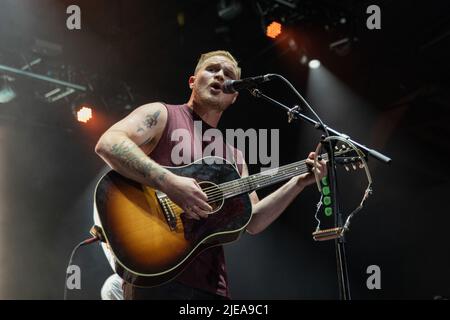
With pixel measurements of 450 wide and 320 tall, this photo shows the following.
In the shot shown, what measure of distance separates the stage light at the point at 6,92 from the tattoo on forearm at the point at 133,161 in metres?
5.06

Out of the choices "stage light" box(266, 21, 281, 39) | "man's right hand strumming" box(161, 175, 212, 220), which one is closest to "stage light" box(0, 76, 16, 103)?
"stage light" box(266, 21, 281, 39)

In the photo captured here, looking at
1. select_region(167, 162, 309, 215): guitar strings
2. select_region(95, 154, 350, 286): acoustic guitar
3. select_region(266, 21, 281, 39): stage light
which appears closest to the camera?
select_region(95, 154, 350, 286): acoustic guitar

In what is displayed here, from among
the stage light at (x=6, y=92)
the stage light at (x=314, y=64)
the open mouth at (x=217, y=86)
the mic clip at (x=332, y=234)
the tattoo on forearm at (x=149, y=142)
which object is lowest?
the mic clip at (x=332, y=234)

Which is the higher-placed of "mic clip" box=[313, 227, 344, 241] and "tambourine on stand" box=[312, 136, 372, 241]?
"tambourine on stand" box=[312, 136, 372, 241]

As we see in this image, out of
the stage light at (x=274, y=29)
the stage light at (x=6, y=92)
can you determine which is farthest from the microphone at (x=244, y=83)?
the stage light at (x=6, y=92)

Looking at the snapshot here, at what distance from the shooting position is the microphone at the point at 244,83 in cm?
252

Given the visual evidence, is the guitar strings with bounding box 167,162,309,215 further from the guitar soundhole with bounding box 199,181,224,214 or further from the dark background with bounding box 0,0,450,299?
the dark background with bounding box 0,0,450,299

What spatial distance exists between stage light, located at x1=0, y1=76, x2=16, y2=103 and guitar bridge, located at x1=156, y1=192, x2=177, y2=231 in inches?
201

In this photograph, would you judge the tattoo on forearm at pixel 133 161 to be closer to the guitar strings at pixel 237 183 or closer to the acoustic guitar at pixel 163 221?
the acoustic guitar at pixel 163 221

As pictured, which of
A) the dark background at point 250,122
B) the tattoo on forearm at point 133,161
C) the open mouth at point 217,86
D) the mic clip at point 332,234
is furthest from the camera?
the dark background at point 250,122

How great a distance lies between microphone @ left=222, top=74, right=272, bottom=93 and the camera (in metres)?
2.52

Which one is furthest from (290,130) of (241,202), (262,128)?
(241,202)

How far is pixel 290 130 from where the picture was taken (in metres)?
7.86

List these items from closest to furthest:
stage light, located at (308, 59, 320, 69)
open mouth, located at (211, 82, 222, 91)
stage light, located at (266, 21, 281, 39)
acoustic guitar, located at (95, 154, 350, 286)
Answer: acoustic guitar, located at (95, 154, 350, 286), open mouth, located at (211, 82, 222, 91), stage light, located at (266, 21, 281, 39), stage light, located at (308, 59, 320, 69)
